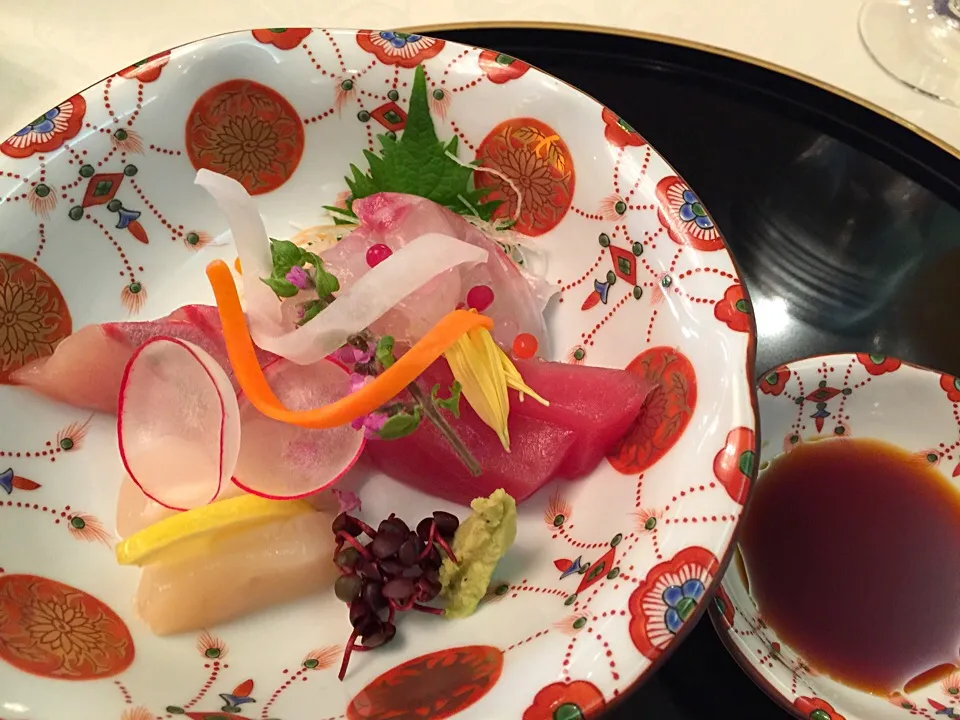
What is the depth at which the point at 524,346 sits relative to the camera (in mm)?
1458

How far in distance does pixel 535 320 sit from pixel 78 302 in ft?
3.13

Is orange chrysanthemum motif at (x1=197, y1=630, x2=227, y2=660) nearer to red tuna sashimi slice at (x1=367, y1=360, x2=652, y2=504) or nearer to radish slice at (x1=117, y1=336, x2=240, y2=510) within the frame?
radish slice at (x1=117, y1=336, x2=240, y2=510)

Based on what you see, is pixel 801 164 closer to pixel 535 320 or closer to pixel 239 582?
pixel 535 320

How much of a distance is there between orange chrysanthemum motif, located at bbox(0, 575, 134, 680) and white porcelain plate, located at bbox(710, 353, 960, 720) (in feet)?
3.40

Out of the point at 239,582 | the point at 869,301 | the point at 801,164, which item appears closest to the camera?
the point at 239,582

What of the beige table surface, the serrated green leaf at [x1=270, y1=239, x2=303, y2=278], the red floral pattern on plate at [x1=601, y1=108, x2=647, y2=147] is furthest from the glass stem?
the beige table surface

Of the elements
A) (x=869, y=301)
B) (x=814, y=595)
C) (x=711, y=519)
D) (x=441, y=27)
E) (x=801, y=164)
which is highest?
(x=441, y=27)

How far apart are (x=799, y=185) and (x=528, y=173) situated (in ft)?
2.44

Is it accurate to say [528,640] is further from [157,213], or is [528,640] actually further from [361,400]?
[157,213]

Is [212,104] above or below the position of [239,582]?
above

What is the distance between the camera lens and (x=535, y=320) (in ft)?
5.02

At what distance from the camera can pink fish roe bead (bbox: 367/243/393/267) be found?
4.80ft

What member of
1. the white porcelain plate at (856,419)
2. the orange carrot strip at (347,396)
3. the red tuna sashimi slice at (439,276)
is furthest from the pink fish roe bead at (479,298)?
the white porcelain plate at (856,419)

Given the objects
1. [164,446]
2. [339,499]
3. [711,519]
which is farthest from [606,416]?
[164,446]
